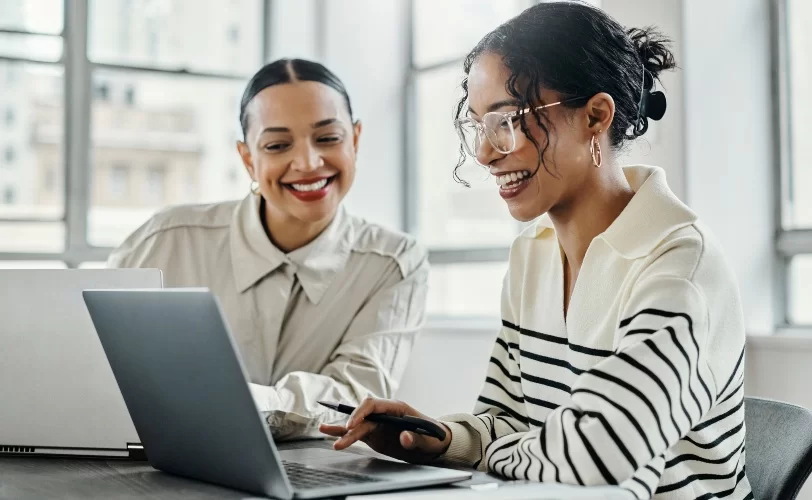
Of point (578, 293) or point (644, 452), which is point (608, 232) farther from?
point (644, 452)

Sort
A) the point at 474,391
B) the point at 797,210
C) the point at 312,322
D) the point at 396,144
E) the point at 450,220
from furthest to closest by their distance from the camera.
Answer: the point at 396,144
the point at 450,220
the point at 474,391
the point at 797,210
the point at 312,322

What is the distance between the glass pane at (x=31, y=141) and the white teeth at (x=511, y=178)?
2.86 meters

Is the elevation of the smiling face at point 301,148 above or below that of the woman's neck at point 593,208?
above

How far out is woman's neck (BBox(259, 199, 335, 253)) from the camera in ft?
7.56

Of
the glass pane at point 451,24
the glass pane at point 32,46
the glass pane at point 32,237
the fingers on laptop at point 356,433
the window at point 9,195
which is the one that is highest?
the glass pane at point 451,24

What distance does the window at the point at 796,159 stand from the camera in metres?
2.46

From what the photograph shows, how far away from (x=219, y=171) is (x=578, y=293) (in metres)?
2.96

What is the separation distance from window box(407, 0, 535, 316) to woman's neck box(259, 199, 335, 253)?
51.4 inches

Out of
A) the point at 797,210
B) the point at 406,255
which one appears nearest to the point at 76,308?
the point at 406,255

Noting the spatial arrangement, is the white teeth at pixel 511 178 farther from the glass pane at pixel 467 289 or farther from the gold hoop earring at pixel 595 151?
the glass pane at pixel 467 289

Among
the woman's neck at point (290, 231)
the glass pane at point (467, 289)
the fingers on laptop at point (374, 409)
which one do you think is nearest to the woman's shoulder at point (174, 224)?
the woman's neck at point (290, 231)

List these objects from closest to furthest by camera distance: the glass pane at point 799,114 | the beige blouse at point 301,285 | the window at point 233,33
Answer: the beige blouse at point 301,285 < the glass pane at point 799,114 < the window at point 233,33

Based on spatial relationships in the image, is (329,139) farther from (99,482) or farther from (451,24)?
(451,24)

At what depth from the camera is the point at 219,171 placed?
4.10 meters
